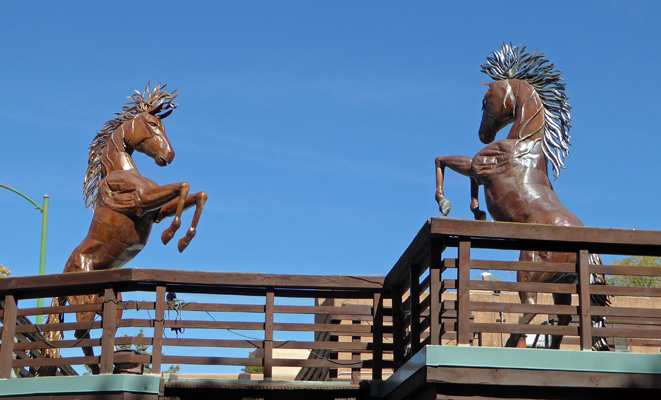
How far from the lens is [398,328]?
12.3 m

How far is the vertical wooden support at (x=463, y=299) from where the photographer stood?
962 cm

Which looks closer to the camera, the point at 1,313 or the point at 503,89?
the point at 1,313

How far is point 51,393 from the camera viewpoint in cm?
1127

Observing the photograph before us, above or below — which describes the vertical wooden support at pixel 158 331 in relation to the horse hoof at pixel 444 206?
below

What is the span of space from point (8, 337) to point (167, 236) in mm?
2377

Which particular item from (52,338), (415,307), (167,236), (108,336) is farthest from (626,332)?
(52,338)

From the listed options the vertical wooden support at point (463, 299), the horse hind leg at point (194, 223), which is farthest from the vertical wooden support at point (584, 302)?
the horse hind leg at point (194, 223)

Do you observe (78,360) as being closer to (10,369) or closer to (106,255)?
(10,369)

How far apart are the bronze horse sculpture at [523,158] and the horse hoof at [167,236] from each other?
3.50 m

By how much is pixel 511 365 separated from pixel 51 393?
521 centimetres

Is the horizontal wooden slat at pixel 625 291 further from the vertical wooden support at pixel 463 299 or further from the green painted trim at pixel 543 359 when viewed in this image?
the vertical wooden support at pixel 463 299

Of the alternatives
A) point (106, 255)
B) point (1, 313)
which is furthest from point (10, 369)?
point (106, 255)

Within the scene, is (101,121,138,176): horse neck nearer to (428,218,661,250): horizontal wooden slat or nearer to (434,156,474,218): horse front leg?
(434,156,474,218): horse front leg

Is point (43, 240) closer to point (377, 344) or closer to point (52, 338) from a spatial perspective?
point (52, 338)
